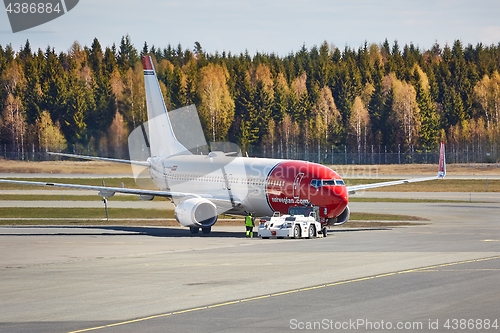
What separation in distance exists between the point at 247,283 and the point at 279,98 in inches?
4750

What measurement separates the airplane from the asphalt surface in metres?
2.45

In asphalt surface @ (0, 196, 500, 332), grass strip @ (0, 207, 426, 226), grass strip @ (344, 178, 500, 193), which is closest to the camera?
asphalt surface @ (0, 196, 500, 332)

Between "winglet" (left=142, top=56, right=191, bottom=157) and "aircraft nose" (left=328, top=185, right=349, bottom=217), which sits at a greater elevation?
"winglet" (left=142, top=56, right=191, bottom=157)

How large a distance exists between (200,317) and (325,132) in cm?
12757

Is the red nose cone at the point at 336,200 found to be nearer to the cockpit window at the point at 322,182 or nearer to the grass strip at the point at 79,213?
the cockpit window at the point at 322,182

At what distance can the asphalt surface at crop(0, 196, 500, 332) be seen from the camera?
21.1 metres

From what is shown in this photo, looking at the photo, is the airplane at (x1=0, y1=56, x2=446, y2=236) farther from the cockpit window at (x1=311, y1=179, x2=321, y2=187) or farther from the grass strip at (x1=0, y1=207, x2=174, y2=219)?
the grass strip at (x1=0, y1=207, x2=174, y2=219)

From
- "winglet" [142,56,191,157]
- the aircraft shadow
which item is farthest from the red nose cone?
"winglet" [142,56,191,157]

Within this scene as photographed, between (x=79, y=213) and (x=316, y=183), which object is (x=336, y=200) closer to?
(x=316, y=183)

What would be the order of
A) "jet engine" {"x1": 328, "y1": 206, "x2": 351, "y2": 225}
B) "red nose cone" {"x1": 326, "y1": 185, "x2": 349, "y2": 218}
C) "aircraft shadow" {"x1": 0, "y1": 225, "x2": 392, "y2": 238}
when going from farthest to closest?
"jet engine" {"x1": 328, "y1": 206, "x2": 351, "y2": 225} < "aircraft shadow" {"x1": 0, "y1": 225, "x2": 392, "y2": 238} < "red nose cone" {"x1": 326, "y1": 185, "x2": 349, "y2": 218}

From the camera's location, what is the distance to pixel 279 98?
5822 inches

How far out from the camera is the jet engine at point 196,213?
52219 mm

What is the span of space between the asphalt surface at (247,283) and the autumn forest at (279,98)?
53.8 m

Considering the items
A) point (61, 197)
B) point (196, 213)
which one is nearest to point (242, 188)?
point (196, 213)
